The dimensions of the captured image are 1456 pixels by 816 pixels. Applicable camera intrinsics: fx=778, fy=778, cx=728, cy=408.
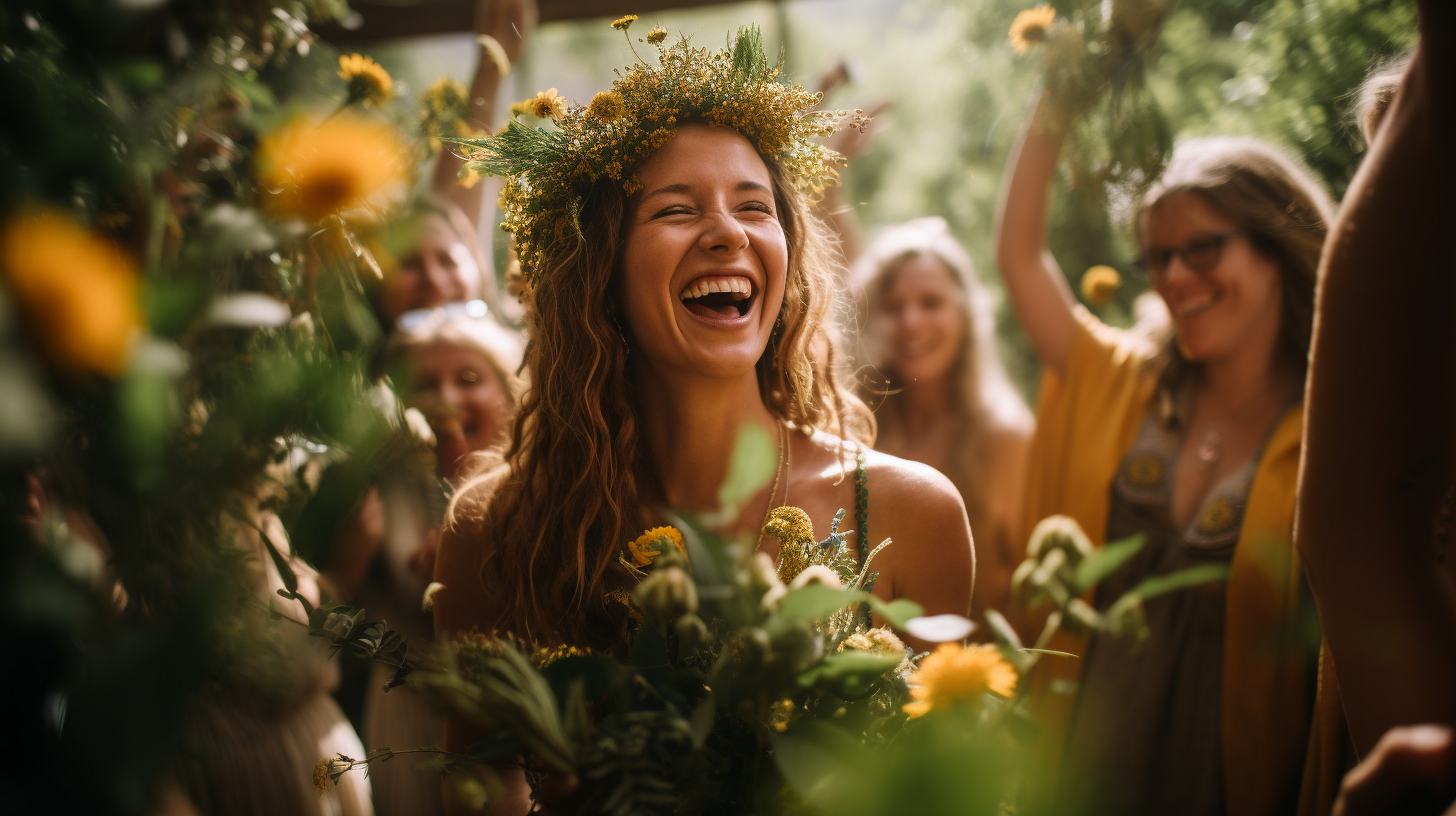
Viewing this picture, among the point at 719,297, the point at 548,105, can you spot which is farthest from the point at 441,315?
the point at 719,297

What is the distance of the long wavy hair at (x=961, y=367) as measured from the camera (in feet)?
8.36

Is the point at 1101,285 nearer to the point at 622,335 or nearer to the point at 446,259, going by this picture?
the point at 622,335

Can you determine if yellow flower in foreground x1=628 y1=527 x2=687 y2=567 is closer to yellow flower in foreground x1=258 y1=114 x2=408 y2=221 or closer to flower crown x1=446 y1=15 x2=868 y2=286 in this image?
yellow flower in foreground x1=258 y1=114 x2=408 y2=221

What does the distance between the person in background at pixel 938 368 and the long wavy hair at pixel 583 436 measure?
40.7 inches

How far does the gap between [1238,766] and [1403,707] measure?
106cm

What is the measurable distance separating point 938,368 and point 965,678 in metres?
2.12

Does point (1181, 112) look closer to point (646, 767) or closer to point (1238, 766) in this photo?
point (1238, 766)

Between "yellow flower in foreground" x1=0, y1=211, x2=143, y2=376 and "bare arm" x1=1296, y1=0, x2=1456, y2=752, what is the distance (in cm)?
86

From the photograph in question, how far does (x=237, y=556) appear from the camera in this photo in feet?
2.02

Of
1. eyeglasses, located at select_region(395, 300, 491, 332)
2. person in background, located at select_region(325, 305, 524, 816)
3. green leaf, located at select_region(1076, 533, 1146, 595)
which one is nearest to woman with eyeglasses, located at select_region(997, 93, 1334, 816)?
green leaf, located at select_region(1076, 533, 1146, 595)

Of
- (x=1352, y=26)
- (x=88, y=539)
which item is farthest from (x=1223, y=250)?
(x=88, y=539)

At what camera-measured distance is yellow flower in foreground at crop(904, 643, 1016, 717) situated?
583 mm

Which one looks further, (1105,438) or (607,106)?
(1105,438)

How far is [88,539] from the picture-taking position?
112cm
